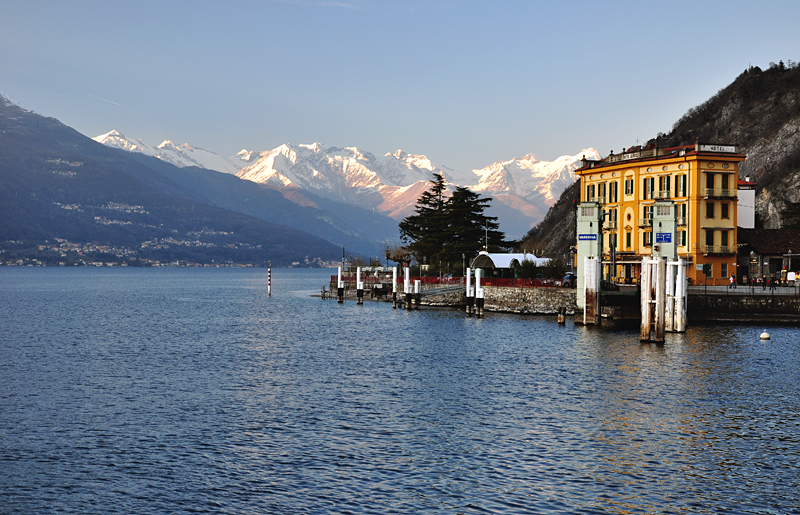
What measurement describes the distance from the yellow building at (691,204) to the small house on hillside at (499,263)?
1271 centimetres

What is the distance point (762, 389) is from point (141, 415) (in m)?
28.8

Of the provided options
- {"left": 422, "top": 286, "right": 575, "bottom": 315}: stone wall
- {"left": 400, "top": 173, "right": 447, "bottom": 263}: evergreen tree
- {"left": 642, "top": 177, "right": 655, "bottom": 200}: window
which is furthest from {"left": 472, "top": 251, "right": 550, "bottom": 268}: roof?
{"left": 400, "top": 173, "right": 447, "bottom": 263}: evergreen tree

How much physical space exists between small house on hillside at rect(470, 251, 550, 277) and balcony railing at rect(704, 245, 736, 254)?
2159 centimetres

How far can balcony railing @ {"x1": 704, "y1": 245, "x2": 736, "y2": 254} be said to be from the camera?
84188mm

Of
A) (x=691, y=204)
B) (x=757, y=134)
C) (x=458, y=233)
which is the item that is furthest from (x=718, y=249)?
(x=757, y=134)

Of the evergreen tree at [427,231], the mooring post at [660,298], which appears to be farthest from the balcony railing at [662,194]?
the evergreen tree at [427,231]

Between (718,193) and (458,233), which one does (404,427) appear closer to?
(718,193)

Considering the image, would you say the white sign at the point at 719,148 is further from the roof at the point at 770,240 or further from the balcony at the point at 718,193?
the roof at the point at 770,240

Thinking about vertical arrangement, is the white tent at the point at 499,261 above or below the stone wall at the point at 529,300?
above

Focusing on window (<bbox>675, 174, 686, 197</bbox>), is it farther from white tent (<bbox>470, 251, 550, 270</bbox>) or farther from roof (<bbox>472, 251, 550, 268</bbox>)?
roof (<bbox>472, 251, 550, 268</bbox>)

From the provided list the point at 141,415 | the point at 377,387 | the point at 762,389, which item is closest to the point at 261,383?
the point at 377,387

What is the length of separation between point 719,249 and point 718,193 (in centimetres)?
625

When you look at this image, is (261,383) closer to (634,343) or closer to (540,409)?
(540,409)

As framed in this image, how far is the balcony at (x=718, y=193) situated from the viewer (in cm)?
8431
